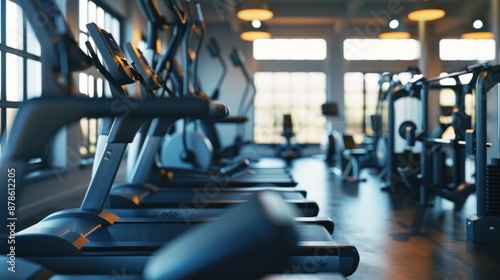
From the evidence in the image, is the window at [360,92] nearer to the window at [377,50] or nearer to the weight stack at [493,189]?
the window at [377,50]

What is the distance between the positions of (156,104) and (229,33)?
898 centimetres

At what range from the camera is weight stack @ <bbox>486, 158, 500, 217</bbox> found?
96.5 inches

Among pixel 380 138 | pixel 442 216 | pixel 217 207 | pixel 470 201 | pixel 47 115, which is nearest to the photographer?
pixel 47 115

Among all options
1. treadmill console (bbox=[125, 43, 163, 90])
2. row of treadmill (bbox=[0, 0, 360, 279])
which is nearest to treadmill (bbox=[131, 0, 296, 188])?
row of treadmill (bbox=[0, 0, 360, 279])

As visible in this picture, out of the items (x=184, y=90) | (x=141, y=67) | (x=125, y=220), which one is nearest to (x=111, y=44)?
(x=141, y=67)

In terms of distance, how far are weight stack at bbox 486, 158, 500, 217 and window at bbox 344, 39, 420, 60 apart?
7383 mm

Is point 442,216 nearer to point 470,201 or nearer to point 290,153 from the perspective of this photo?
point 470,201

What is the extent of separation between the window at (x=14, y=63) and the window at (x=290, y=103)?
667 centimetres

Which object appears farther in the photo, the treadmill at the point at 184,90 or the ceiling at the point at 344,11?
the ceiling at the point at 344,11

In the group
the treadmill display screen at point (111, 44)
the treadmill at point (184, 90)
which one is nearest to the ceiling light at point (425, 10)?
the treadmill at point (184, 90)

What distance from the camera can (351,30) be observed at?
973 centimetres

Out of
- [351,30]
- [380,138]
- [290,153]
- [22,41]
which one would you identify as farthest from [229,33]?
[22,41]

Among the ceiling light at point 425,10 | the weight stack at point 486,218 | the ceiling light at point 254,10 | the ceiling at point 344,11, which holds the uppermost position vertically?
the ceiling at point 344,11

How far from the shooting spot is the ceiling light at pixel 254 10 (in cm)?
525
